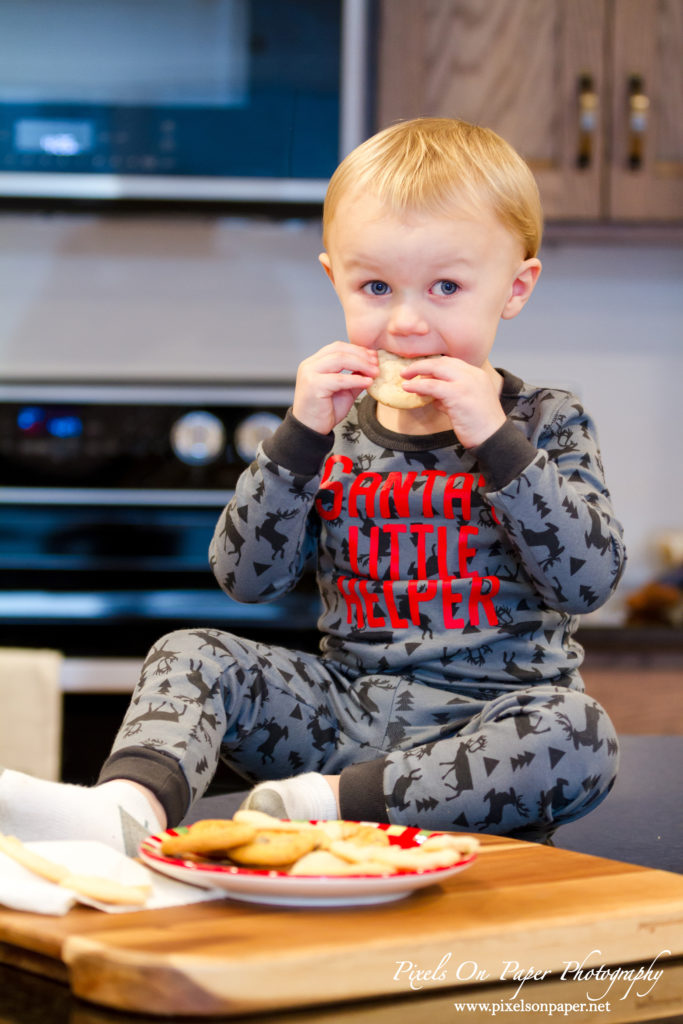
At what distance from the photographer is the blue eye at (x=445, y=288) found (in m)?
1.06

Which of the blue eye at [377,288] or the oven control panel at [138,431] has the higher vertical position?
the blue eye at [377,288]

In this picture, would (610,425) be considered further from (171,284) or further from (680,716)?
(171,284)

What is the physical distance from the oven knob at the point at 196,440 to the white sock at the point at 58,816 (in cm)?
124

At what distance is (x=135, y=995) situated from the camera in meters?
0.51

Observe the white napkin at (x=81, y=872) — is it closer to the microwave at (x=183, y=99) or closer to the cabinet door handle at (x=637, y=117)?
the microwave at (x=183, y=99)

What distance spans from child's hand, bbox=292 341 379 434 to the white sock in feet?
1.43

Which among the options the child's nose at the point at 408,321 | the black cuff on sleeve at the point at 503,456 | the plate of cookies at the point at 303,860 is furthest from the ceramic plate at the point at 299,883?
the child's nose at the point at 408,321

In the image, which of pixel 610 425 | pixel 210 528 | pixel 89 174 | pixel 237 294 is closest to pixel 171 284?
pixel 237 294

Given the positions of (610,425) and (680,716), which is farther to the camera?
(610,425)

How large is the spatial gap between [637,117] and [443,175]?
1.16m

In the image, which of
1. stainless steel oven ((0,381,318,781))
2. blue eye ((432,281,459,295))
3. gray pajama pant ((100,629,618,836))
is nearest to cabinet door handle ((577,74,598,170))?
stainless steel oven ((0,381,318,781))

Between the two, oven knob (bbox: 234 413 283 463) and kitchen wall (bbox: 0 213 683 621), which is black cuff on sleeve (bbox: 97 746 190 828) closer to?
oven knob (bbox: 234 413 283 463)

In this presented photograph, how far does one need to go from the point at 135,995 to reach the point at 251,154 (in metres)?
1.73

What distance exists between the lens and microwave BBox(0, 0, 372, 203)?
2.00 metres
